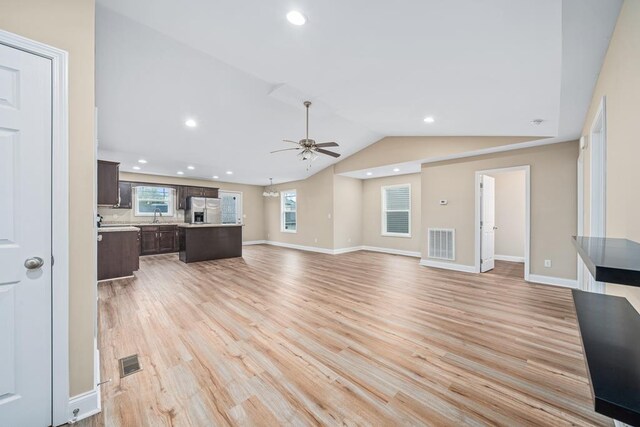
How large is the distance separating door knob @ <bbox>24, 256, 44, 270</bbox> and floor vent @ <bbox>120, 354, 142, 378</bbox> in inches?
42.3

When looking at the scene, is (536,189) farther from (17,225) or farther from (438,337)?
(17,225)

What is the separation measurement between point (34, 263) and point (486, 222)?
6443 mm

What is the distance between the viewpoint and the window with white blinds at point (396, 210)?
7656 mm

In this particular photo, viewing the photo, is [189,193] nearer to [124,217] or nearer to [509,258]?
[124,217]

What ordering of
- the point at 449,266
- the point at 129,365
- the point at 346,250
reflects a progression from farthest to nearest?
the point at 346,250, the point at 449,266, the point at 129,365

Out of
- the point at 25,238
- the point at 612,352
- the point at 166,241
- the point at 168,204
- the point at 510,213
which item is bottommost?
the point at 166,241

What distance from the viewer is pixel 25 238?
1435 mm

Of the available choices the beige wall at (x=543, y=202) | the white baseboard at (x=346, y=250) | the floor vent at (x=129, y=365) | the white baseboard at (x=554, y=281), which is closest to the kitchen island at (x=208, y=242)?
the white baseboard at (x=346, y=250)

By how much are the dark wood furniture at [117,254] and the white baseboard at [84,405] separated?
3.76 metres

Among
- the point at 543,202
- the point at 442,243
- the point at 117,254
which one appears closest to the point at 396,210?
the point at 442,243

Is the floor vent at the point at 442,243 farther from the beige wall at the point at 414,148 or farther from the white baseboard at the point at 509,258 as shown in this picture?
the white baseboard at the point at 509,258

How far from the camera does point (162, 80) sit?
3.47 metres

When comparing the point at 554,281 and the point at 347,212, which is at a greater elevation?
the point at 347,212

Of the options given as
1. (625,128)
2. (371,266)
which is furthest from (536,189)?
(625,128)
